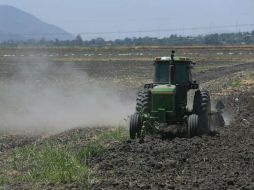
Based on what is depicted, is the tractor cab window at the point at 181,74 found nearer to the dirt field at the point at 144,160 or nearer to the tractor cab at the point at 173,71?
the tractor cab at the point at 173,71

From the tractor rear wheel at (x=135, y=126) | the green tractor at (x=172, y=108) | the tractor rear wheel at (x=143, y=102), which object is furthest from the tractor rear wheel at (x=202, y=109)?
the tractor rear wheel at (x=135, y=126)

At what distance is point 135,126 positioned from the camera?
16469 millimetres

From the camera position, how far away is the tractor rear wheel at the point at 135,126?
16.4 m

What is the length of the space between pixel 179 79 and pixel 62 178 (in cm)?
675

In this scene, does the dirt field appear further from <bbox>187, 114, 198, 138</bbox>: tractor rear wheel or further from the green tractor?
the green tractor

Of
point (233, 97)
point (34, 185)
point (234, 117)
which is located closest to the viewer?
point (34, 185)

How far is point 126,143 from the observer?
587 inches

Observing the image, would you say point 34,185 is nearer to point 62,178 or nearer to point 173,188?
point 62,178

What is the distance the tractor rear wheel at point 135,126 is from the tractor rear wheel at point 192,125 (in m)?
1.35

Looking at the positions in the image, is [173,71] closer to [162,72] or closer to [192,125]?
[162,72]

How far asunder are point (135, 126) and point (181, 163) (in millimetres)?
4197

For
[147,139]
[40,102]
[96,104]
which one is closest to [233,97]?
[96,104]

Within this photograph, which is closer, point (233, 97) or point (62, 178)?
point (62, 178)

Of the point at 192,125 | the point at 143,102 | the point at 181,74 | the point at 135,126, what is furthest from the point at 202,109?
the point at 135,126
